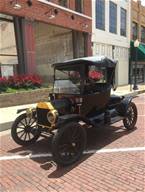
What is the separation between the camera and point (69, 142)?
5328mm

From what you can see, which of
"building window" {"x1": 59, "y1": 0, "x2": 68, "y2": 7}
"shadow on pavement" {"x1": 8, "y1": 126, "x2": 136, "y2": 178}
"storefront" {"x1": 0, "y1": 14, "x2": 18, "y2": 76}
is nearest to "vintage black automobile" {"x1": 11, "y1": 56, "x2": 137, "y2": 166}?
"shadow on pavement" {"x1": 8, "y1": 126, "x2": 136, "y2": 178}

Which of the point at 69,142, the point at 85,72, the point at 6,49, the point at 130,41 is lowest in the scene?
the point at 69,142

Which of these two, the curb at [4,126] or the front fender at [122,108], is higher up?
the front fender at [122,108]

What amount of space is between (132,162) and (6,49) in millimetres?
11051

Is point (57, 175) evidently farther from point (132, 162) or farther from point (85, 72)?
point (85, 72)

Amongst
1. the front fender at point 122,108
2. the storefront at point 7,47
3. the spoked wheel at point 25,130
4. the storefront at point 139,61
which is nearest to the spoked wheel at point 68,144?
the spoked wheel at point 25,130

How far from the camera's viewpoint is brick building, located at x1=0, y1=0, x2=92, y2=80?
14230 millimetres

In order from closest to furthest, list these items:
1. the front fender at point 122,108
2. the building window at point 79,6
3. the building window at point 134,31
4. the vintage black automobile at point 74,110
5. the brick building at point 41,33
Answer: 1. the vintage black automobile at point 74,110
2. the front fender at point 122,108
3. the brick building at point 41,33
4. the building window at point 79,6
5. the building window at point 134,31

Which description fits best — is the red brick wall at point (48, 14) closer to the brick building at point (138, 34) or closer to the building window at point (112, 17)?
the building window at point (112, 17)

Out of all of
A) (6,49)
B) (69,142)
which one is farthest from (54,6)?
(69,142)

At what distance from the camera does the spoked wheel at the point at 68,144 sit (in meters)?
5.02

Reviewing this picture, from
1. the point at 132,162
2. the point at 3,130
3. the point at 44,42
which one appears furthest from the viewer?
the point at 44,42

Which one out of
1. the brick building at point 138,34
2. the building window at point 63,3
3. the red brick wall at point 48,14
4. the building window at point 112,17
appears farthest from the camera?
the brick building at point 138,34

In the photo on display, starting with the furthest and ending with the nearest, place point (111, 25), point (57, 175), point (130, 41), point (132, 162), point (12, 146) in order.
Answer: point (130, 41), point (111, 25), point (12, 146), point (132, 162), point (57, 175)
